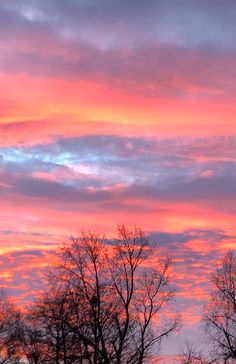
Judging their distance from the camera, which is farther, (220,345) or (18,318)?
(18,318)

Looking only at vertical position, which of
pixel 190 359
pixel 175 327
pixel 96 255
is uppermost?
pixel 96 255

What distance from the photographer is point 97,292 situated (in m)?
50.9

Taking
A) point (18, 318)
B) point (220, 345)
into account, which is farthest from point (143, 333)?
point (18, 318)

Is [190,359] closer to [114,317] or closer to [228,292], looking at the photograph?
[228,292]

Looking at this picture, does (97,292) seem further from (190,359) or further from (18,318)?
(18,318)

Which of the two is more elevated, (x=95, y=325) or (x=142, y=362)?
(x=95, y=325)

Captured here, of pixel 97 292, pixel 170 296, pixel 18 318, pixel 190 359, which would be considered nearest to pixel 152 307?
pixel 170 296

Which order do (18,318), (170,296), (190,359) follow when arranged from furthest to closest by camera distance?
1. (18,318)
2. (190,359)
3. (170,296)

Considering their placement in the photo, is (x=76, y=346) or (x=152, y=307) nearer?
(x=152, y=307)

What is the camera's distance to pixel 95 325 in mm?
50500

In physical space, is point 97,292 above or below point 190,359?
above

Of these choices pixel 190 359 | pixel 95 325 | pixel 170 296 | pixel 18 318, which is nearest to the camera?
pixel 95 325

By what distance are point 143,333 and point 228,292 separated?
883 centimetres

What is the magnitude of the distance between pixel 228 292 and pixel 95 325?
42.0ft
